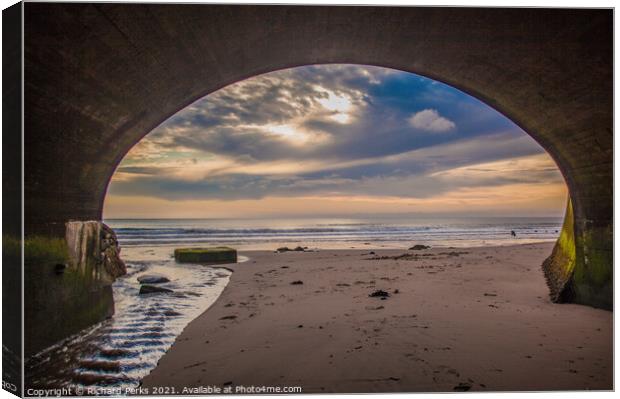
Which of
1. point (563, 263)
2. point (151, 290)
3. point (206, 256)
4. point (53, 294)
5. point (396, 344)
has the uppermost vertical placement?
point (53, 294)

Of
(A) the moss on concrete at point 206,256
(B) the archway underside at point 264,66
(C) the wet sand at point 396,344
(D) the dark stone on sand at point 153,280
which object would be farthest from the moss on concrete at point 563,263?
(A) the moss on concrete at point 206,256

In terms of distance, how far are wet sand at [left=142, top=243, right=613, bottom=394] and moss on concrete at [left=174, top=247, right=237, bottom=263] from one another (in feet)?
18.2

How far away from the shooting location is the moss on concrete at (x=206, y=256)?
40.4 ft

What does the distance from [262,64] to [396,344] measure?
3.84m

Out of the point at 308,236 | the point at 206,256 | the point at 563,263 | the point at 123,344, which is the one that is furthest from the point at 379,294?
the point at 308,236

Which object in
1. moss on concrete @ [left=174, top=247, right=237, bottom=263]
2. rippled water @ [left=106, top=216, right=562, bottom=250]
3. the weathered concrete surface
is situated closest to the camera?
the weathered concrete surface

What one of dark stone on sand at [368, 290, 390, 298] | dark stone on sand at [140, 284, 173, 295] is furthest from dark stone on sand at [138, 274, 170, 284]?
dark stone on sand at [368, 290, 390, 298]

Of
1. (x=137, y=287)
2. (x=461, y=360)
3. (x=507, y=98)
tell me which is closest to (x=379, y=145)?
(x=507, y=98)

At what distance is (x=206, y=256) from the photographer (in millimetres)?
12414

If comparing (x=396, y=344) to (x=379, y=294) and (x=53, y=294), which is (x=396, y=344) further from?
(x=53, y=294)

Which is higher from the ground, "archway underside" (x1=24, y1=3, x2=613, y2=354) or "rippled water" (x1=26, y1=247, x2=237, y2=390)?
"archway underside" (x1=24, y1=3, x2=613, y2=354)

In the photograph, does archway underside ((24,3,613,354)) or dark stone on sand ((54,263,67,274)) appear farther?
dark stone on sand ((54,263,67,274))

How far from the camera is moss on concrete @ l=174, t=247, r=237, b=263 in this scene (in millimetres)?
12320

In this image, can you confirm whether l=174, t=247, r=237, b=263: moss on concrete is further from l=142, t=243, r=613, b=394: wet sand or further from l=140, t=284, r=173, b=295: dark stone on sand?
l=142, t=243, r=613, b=394: wet sand
